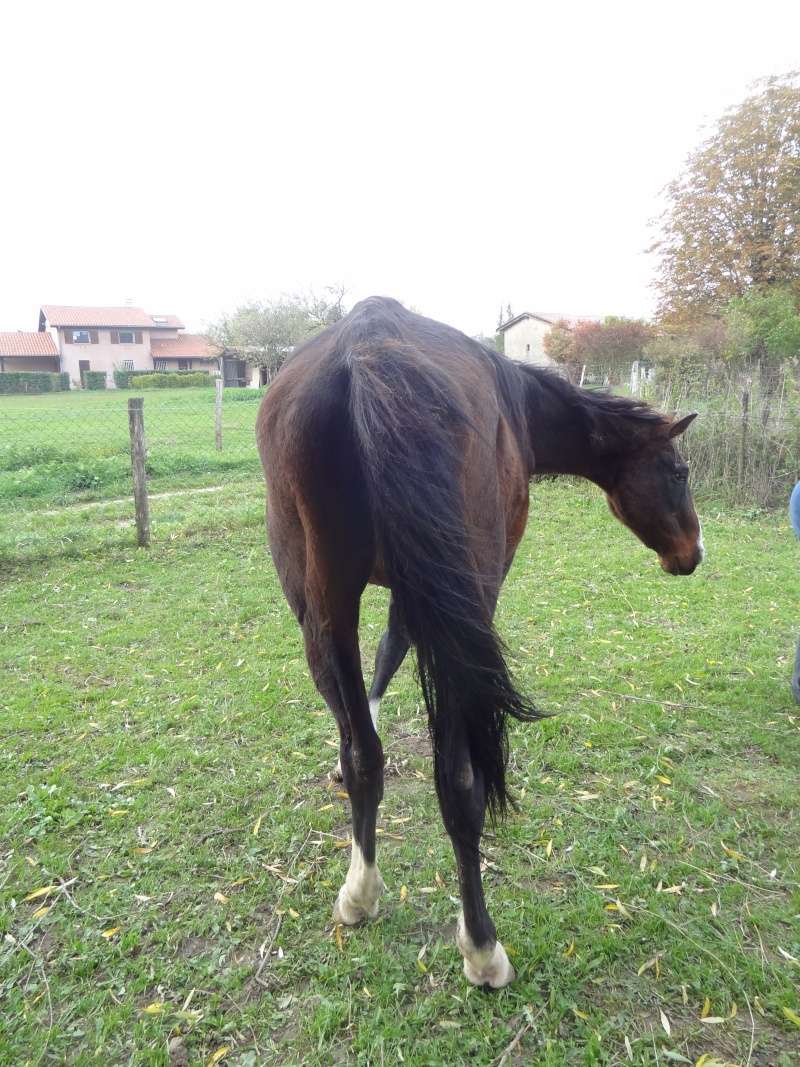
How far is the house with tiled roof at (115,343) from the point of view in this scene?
47219 millimetres

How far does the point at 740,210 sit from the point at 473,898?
719 inches

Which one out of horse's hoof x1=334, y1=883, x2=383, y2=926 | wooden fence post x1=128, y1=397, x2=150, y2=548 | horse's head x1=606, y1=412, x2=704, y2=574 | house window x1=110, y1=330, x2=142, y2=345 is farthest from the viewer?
house window x1=110, y1=330, x2=142, y2=345

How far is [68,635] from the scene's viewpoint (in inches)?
174

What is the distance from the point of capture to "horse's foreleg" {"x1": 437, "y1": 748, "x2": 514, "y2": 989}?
1.69 m

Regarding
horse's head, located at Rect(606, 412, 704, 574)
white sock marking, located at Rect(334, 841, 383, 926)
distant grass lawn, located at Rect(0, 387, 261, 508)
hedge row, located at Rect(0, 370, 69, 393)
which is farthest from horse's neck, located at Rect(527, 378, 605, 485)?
hedge row, located at Rect(0, 370, 69, 393)

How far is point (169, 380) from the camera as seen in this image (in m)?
40.5

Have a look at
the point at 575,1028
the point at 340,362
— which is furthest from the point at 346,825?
the point at 340,362

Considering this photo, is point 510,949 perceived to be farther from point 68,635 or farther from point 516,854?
point 68,635

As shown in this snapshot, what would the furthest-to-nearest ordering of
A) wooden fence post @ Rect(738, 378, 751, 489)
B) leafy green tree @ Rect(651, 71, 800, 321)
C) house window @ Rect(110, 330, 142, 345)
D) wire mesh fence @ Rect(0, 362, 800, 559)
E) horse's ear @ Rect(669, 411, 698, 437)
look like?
house window @ Rect(110, 330, 142, 345), leafy green tree @ Rect(651, 71, 800, 321), wooden fence post @ Rect(738, 378, 751, 489), wire mesh fence @ Rect(0, 362, 800, 559), horse's ear @ Rect(669, 411, 698, 437)

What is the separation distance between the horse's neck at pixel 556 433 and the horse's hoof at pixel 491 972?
1941 millimetres

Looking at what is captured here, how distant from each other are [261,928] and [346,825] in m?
0.56

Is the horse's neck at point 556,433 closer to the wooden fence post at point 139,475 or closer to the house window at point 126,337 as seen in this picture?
the wooden fence post at point 139,475

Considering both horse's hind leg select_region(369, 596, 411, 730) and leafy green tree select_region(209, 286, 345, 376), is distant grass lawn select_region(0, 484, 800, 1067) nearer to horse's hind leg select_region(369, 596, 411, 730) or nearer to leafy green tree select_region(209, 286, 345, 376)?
horse's hind leg select_region(369, 596, 411, 730)

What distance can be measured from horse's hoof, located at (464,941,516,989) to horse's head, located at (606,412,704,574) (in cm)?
209
